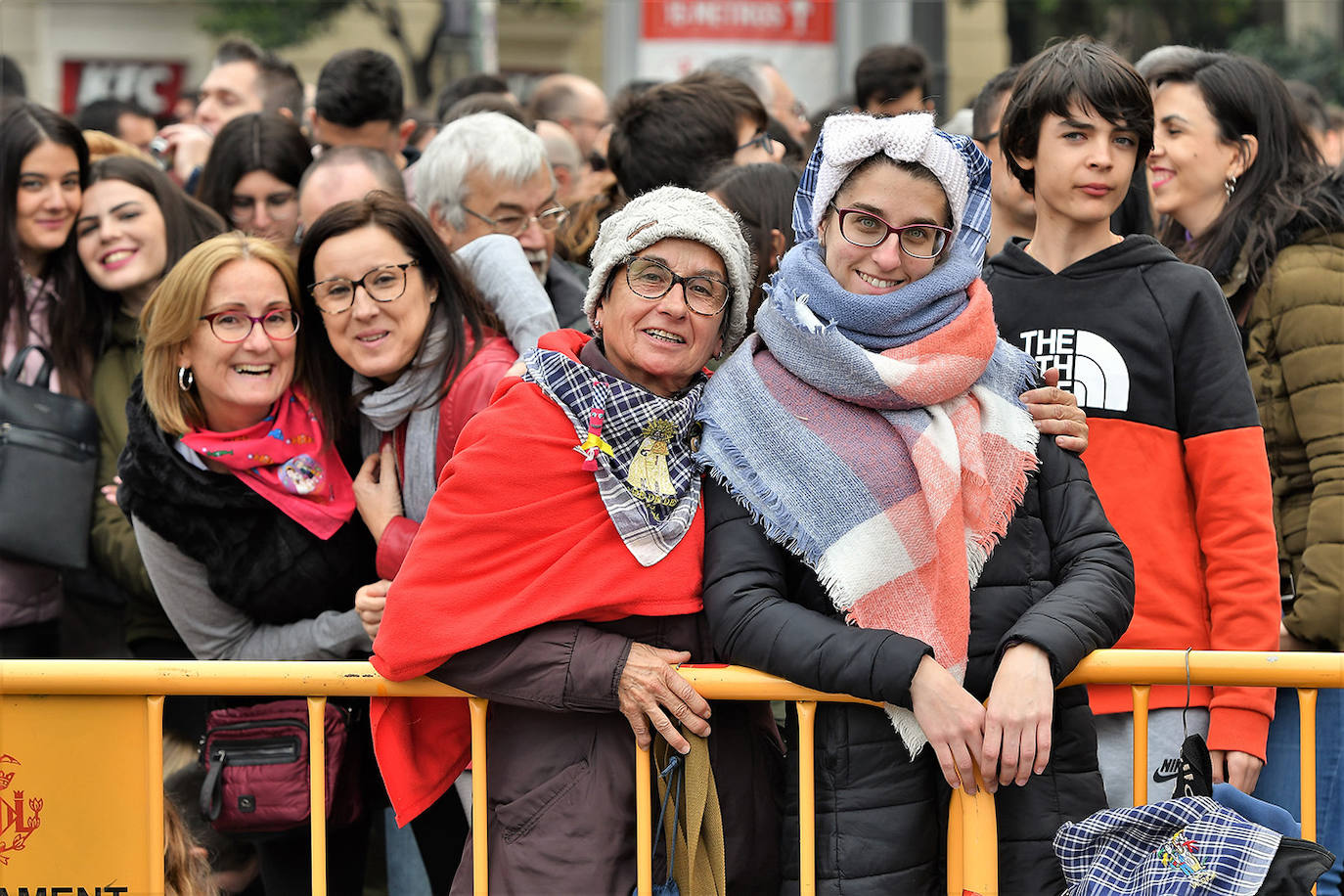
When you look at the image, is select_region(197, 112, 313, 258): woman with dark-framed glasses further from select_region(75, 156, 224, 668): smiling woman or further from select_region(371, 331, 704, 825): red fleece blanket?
select_region(371, 331, 704, 825): red fleece blanket

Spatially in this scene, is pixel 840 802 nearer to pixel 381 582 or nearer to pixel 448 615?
pixel 448 615

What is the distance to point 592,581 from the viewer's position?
2723mm

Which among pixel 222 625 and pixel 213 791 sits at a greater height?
pixel 222 625

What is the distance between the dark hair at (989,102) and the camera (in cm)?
444

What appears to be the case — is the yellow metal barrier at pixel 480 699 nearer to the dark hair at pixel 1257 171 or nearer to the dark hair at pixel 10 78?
the dark hair at pixel 1257 171

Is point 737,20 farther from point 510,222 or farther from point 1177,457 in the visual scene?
point 1177,457

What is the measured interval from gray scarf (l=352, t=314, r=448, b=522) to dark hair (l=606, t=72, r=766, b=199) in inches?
43.5

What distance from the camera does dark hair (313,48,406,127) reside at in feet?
19.6

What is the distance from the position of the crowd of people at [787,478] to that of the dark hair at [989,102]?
458mm

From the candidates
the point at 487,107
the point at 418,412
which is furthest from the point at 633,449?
the point at 487,107

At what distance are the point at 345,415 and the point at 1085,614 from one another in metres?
1.97

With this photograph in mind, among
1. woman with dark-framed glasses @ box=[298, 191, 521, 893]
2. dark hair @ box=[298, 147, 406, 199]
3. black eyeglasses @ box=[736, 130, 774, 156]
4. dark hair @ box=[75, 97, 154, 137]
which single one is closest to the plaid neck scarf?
woman with dark-framed glasses @ box=[298, 191, 521, 893]

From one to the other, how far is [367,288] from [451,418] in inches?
15.8

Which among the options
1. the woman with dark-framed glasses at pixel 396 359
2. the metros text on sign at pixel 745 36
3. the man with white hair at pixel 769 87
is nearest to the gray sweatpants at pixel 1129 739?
the woman with dark-framed glasses at pixel 396 359
